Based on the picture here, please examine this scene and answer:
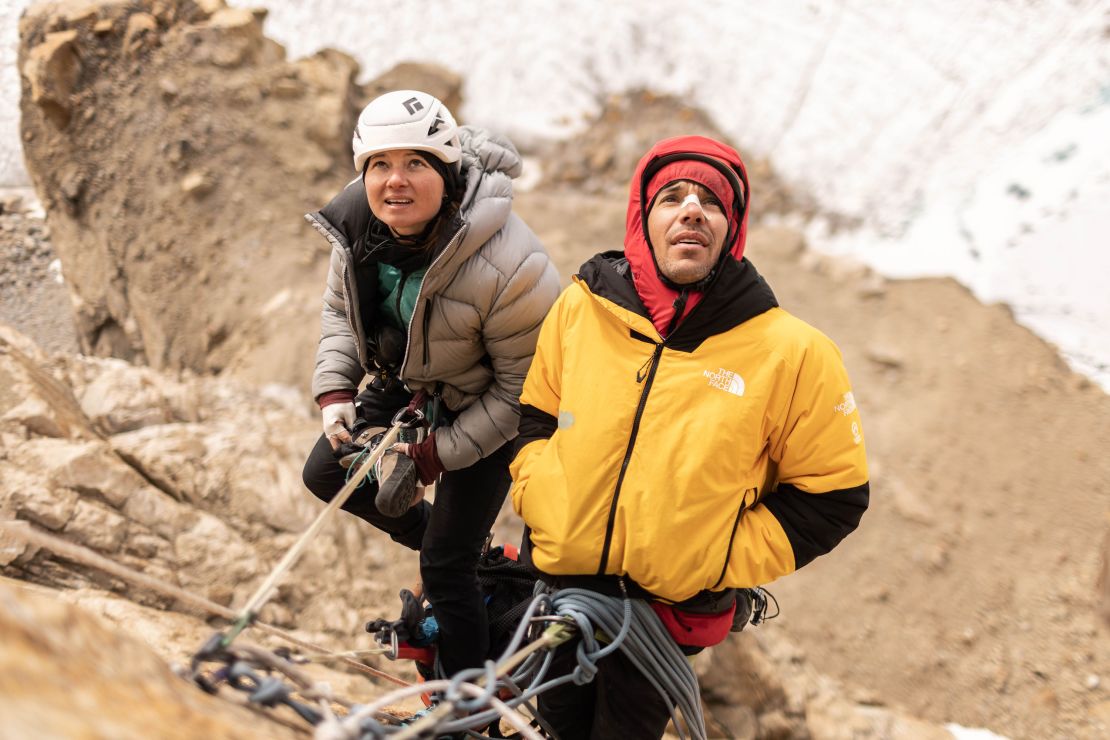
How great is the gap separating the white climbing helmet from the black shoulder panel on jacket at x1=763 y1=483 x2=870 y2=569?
155cm

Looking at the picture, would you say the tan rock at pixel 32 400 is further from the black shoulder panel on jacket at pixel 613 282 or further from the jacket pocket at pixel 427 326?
the black shoulder panel on jacket at pixel 613 282

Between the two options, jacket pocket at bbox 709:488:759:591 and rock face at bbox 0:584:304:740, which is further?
jacket pocket at bbox 709:488:759:591

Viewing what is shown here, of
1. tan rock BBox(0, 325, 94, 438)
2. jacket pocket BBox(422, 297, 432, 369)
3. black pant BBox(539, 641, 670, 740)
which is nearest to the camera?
black pant BBox(539, 641, 670, 740)

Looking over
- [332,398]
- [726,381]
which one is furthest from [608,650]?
[332,398]

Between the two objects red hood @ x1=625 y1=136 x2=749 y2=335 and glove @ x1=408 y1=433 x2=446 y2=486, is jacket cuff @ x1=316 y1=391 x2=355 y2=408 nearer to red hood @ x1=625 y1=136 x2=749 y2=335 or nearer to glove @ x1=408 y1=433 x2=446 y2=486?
glove @ x1=408 y1=433 x2=446 y2=486

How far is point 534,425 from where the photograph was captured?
8.41 feet

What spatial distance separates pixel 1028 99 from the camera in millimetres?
7355

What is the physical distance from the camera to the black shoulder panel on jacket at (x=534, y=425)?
2551 mm

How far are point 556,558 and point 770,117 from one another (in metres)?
7.64

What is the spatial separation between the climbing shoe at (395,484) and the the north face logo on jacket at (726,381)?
1.24 m

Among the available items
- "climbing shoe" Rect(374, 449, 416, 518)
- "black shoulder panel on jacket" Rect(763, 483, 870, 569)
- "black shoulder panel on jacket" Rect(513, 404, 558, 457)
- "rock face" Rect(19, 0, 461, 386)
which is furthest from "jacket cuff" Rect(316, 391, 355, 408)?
"rock face" Rect(19, 0, 461, 386)

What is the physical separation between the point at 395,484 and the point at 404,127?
1241 millimetres

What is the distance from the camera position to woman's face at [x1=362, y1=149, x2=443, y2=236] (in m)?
2.61

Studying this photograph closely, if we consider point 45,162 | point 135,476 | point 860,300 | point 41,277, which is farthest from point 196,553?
point 860,300
